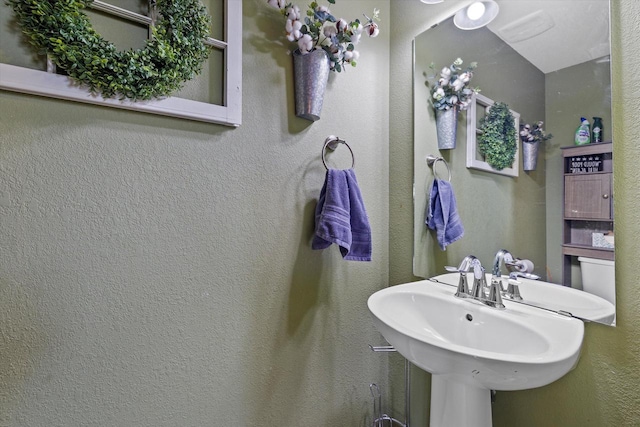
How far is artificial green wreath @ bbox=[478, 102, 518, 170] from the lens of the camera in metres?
1.08

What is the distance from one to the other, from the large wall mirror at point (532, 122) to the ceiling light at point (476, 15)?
0.02m

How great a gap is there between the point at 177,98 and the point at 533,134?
1.14m

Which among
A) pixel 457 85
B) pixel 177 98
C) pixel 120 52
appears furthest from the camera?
pixel 457 85

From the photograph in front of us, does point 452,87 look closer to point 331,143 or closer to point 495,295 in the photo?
point 331,143

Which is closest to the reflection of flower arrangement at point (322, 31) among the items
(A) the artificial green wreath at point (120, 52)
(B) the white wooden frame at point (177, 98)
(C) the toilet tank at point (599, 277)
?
(B) the white wooden frame at point (177, 98)

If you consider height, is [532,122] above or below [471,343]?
above

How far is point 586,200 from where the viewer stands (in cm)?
89

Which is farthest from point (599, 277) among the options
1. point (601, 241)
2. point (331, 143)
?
point (331, 143)

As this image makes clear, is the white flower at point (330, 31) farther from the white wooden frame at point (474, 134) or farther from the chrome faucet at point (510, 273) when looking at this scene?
the chrome faucet at point (510, 273)

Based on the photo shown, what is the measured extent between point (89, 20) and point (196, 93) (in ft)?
0.97

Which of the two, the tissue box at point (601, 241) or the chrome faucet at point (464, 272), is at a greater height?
the tissue box at point (601, 241)

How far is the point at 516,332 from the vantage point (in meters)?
0.90

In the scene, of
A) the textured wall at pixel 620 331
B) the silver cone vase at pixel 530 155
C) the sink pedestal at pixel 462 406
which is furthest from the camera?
the silver cone vase at pixel 530 155

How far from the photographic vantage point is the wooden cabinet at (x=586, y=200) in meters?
0.85
